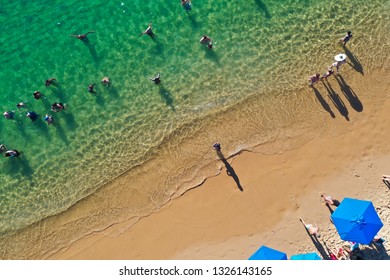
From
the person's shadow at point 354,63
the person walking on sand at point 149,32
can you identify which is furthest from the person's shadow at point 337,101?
the person walking on sand at point 149,32

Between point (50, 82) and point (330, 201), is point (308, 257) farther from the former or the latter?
point (50, 82)

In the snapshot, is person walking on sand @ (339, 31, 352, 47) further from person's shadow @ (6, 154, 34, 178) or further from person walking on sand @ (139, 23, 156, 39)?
person's shadow @ (6, 154, 34, 178)

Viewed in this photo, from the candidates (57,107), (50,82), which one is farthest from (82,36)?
(57,107)

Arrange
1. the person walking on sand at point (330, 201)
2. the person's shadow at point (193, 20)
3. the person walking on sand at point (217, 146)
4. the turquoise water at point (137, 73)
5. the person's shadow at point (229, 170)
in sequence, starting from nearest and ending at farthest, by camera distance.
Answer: the person walking on sand at point (330, 201), the person's shadow at point (229, 170), the person walking on sand at point (217, 146), the turquoise water at point (137, 73), the person's shadow at point (193, 20)

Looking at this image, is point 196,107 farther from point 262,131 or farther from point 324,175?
point 324,175

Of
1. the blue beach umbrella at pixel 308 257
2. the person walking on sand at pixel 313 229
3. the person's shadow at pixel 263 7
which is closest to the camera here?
the blue beach umbrella at pixel 308 257

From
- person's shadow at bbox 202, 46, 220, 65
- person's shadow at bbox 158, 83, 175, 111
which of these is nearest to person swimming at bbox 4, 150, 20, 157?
person's shadow at bbox 158, 83, 175, 111

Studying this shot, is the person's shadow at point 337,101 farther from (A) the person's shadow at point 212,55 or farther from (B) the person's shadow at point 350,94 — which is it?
(A) the person's shadow at point 212,55
